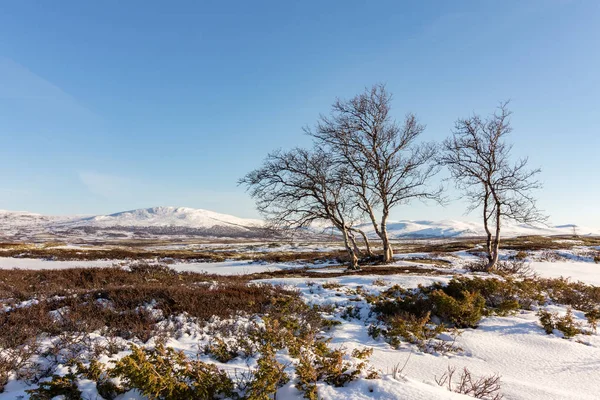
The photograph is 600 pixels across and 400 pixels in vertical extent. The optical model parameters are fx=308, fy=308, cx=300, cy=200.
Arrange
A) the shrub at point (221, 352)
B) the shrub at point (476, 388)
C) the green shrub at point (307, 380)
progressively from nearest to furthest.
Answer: the green shrub at point (307, 380)
the shrub at point (476, 388)
the shrub at point (221, 352)

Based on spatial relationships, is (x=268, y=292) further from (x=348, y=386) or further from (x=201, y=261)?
(x=201, y=261)

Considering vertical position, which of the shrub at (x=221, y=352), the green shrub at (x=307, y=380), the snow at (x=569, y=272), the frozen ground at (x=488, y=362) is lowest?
the snow at (x=569, y=272)

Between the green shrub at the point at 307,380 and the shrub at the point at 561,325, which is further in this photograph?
the shrub at the point at 561,325

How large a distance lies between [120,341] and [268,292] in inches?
171

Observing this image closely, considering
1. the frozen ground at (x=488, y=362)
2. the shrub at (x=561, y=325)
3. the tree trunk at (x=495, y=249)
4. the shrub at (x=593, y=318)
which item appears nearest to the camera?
the frozen ground at (x=488, y=362)

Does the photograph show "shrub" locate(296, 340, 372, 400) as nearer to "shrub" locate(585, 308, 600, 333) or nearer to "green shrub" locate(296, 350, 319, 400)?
"green shrub" locate(296, 350, 319, 400)

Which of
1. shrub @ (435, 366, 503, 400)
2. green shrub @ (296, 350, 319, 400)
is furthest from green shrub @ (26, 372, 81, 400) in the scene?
shrub @ (435, 366, 503, 400)

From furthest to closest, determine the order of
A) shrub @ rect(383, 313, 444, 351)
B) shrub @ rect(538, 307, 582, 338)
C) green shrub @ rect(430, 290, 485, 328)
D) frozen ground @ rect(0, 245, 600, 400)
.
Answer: green shrub @ rect(430, 290, 485, 328) < shrub @ rect(538, 307, 582, 338) < shrub @ rect(383, 313, 444, 351) < frozen ground @ rect(0, 245, 600, 400)

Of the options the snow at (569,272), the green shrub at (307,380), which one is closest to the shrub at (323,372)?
the green shrub at (307,380)

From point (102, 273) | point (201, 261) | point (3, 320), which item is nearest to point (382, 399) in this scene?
point (3, 320)

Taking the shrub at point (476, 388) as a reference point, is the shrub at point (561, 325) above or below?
below

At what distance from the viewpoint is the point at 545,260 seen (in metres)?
21.3

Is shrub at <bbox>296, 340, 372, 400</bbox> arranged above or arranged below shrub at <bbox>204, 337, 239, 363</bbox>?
above

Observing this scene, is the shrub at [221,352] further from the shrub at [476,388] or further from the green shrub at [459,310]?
the green shrub at [459,310]
